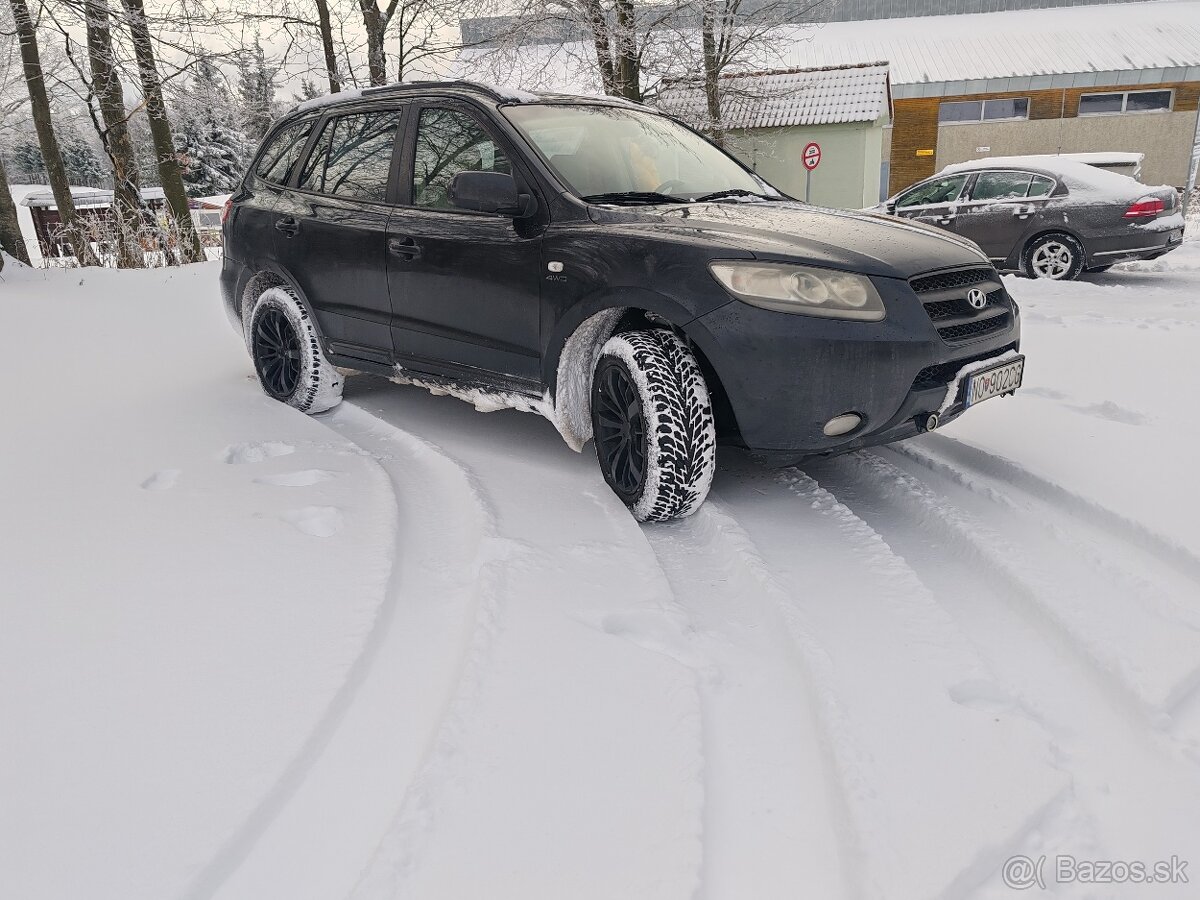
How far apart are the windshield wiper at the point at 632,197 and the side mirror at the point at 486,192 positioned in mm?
301

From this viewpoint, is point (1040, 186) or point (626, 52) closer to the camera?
point (1040, 186)

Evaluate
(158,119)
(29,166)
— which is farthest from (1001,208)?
(29,166)

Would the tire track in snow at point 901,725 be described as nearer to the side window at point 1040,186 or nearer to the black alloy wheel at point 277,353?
the black alloy wheel at point 277,353

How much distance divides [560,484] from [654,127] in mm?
1942

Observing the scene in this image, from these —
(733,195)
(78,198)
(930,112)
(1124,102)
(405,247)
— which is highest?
(930,112)

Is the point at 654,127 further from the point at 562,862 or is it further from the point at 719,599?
the point at 562,862

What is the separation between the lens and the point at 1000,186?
396 inches

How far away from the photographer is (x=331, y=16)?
47.5 ft

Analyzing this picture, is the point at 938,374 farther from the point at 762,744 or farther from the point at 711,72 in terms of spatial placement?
the point at 711,72

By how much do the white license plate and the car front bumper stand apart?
0.39 ft

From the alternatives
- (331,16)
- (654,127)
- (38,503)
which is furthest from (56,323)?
(331,16)

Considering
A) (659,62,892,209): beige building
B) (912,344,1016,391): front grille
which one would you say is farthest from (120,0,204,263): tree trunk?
(659,62,892,209): beige building

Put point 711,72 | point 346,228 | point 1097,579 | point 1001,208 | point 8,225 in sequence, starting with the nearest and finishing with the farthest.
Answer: point 1097,579, point 346,228, point 8,225, point 1001,208, point 711,72

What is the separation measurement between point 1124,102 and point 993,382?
33950mm
